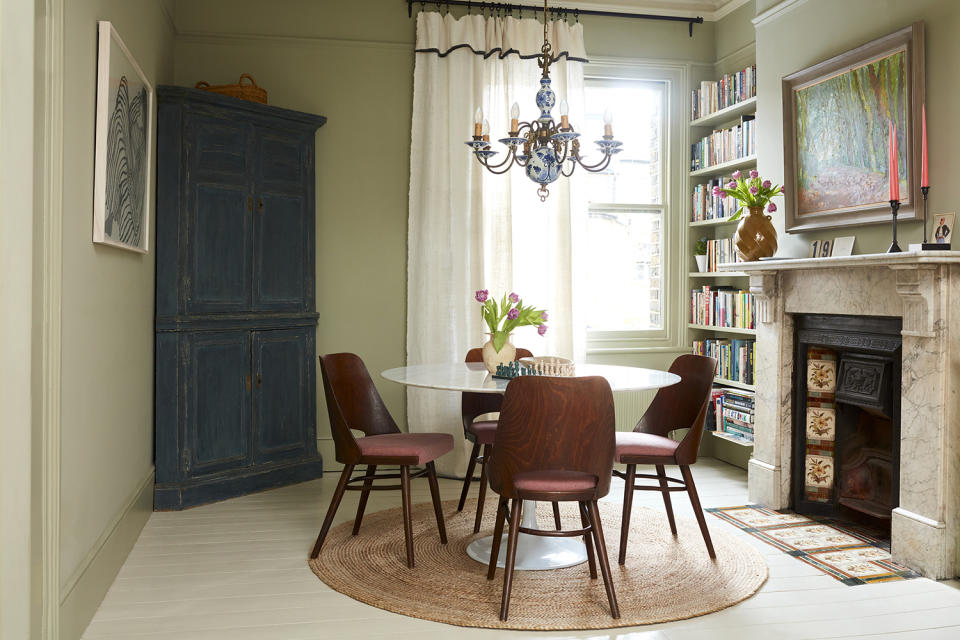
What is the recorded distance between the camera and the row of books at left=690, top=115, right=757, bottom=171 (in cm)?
482

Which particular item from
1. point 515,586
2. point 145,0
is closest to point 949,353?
point 515,586

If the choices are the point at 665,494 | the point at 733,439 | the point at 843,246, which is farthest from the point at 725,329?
the point at 665,494

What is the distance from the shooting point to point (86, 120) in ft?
8.87

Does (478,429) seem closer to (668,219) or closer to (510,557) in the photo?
(510,557)

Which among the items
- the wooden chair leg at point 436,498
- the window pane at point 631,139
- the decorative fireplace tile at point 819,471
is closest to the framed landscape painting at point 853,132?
the decorative fireplace tile at point 819,471

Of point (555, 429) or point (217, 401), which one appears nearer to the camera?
point (555, 429)

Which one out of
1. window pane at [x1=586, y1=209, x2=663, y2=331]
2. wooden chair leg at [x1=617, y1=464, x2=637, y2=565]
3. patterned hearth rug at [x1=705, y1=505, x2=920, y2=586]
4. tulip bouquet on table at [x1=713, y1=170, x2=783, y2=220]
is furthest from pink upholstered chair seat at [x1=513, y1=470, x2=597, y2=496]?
window pane at [x1=586, y1=209, x2=663, y2=331]

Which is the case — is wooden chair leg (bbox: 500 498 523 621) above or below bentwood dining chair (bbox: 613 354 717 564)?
below

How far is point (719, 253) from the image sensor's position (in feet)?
16.9

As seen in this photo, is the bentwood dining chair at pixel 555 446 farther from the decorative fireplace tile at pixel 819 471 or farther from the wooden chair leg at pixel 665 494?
the decorative fireplace tile at pixel 819 471

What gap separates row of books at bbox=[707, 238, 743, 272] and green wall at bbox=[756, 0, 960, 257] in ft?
2.14

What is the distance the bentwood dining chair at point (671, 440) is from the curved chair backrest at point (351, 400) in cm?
119

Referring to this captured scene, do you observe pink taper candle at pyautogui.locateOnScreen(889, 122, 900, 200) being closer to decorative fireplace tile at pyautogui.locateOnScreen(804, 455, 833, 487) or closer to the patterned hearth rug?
decorative fireplace tile at pyautogui.locateOnScreen(804, 455, 833, 487)

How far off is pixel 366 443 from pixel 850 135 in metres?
2.75
